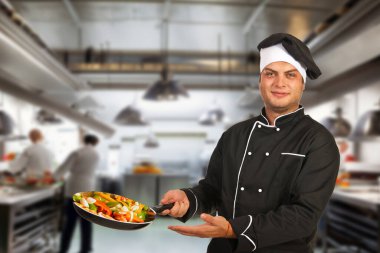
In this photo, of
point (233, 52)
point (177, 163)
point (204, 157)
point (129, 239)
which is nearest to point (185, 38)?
point (233, 52)

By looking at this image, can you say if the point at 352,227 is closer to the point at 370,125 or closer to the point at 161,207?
the point at 370,125

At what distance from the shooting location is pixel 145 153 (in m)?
10.4

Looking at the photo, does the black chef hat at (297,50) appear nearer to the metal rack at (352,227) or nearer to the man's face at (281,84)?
the man's face at (281,84)

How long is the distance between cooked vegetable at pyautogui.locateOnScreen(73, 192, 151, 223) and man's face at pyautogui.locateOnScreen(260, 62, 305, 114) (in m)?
0.37

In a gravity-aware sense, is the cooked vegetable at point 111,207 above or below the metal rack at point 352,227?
above

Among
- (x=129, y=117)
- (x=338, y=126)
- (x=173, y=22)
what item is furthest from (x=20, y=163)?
(x=338, y=126)

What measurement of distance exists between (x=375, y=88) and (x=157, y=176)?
3.84 m

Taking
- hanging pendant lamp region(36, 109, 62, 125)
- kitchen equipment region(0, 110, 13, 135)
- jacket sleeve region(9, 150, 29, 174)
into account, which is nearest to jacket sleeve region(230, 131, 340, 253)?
kitchen equipment region(0, 110, 13, 135)

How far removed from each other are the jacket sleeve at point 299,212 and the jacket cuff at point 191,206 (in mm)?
189

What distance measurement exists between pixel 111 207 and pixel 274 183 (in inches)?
14.3

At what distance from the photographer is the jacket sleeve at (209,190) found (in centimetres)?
99

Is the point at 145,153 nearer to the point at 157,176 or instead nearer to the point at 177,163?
the point at 177,163

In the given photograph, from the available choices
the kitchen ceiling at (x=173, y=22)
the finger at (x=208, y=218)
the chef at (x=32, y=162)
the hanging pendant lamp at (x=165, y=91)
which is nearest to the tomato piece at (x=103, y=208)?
the finger at (x=208, y=218)

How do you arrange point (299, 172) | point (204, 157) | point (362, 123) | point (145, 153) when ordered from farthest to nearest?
point (145, 153), point (204, 157), point (362, 123), point (299, 172)
